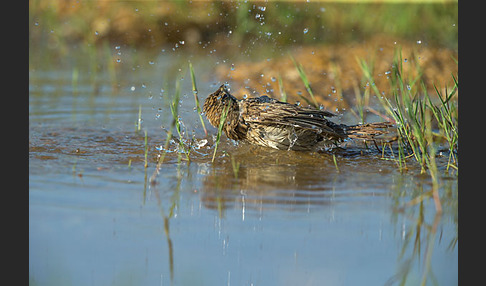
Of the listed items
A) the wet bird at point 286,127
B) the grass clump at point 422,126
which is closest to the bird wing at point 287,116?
the wet bird at point 286,127

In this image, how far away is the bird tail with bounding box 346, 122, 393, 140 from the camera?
21.4 feet

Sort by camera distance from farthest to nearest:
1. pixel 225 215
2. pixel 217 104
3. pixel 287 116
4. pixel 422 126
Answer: pixel 217 104, pixel 287 116, pixel 422 126, pixel 225 215

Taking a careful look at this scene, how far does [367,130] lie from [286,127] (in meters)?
0.79

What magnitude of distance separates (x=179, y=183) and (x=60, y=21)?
8687mm

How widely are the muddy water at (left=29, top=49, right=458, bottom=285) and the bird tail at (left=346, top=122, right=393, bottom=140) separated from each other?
175 millimetres

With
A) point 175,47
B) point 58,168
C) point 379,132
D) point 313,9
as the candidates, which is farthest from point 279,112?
point 313,9

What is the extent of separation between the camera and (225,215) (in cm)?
461

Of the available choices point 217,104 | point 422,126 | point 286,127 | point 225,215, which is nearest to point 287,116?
point 286,127

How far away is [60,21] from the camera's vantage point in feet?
42.9

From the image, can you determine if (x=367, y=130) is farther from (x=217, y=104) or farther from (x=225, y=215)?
(x=225, y=215)

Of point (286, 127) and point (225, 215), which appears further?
point (286, 127)

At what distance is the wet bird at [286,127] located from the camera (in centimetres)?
644

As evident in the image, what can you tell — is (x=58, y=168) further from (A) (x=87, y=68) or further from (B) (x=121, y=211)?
(A) (x=87, y=68)

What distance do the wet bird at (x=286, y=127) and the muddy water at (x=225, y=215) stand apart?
13 cm
